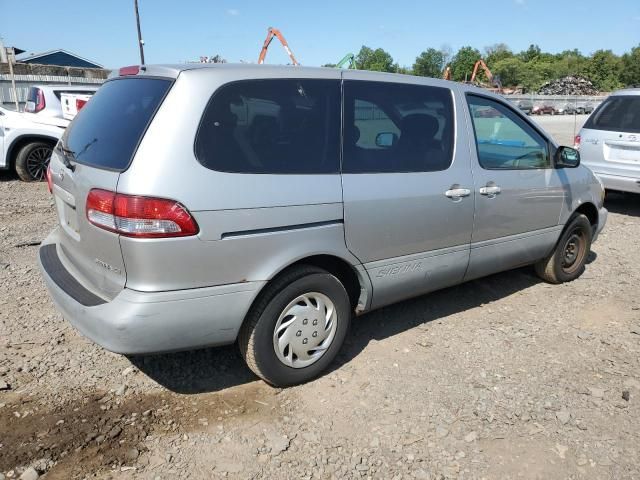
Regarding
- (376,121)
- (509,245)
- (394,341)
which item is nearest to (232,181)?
(376,121)

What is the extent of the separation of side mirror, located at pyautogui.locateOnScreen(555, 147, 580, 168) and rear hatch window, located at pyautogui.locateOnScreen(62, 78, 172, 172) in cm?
332

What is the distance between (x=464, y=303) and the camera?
4586mm

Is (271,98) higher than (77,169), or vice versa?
(271,98)

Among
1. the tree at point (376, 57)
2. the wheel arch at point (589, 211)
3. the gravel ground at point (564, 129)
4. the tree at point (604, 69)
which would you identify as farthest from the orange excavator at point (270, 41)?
the tree at point (376, 57)

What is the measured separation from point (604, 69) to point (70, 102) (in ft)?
385

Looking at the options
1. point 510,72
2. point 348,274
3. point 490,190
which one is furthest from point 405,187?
point 510,72

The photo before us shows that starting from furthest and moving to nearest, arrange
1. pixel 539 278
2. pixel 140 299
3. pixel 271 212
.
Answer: pixel 539 278 → pixel 271 212 → pixel 140 299

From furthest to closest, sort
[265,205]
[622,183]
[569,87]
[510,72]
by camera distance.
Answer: [510,72]
[569,87]
[622,183]
[265,205]

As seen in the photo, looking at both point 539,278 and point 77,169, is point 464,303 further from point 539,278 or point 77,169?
point 77,169

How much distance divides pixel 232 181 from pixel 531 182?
2.67 metres

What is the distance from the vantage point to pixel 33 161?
30.3ft

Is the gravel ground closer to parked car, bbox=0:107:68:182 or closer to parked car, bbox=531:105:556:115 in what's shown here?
parked car, bbox=0:107:68:182

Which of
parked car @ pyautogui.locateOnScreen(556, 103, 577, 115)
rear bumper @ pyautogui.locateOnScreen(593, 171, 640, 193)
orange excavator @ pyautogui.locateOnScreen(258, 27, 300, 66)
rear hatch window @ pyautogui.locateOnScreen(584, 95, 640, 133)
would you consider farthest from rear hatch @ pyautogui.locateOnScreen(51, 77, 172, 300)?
parked car @ pyautogui.locateOnScreen(556, 103, 577, 115)

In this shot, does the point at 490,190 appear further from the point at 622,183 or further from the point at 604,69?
the point at 604,69
